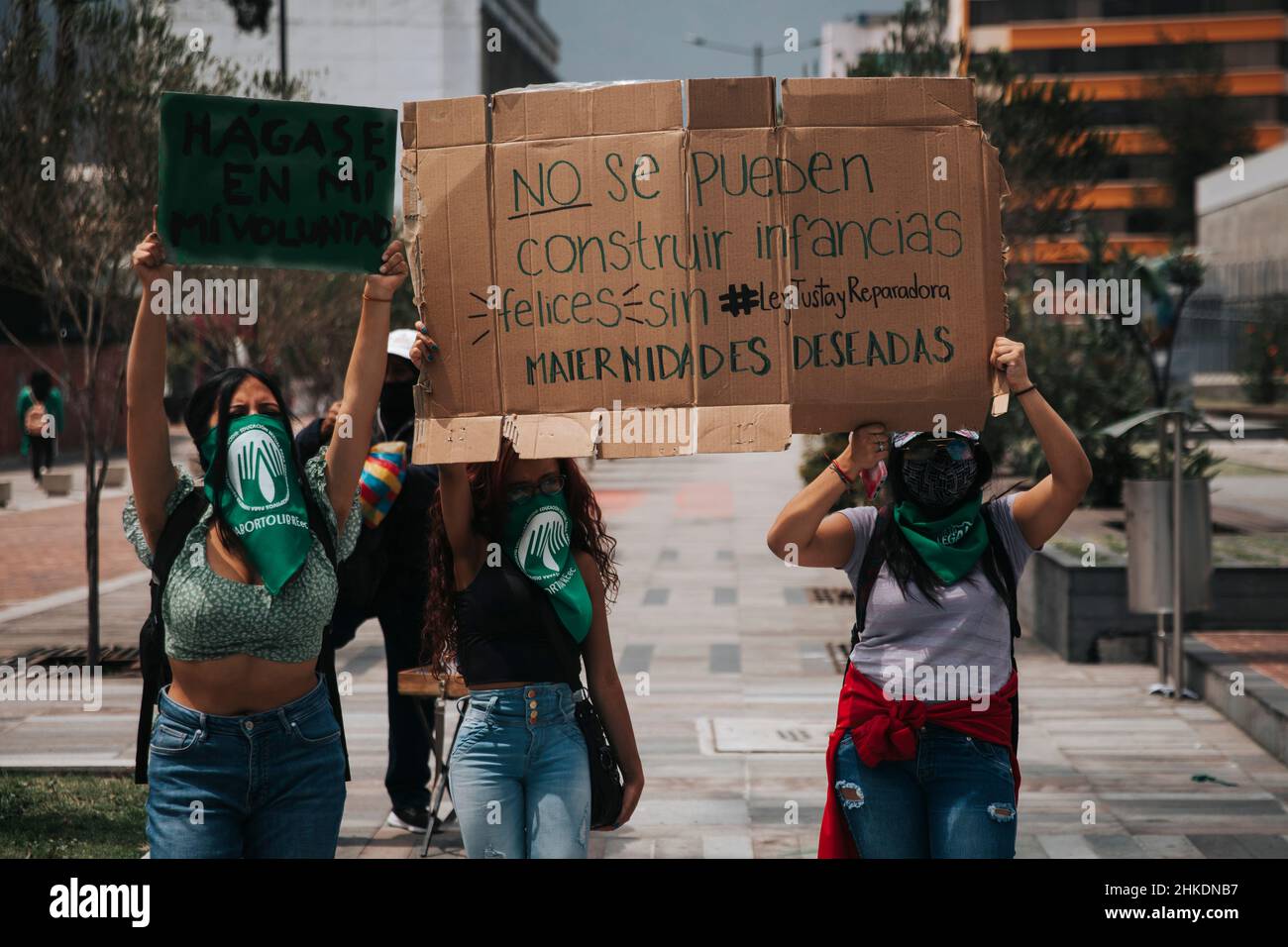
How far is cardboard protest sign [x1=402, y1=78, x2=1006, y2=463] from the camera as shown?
157 inches

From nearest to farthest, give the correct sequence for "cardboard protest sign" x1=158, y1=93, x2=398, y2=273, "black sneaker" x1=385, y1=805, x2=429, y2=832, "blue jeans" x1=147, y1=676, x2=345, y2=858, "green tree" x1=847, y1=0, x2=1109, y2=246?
"blue jeans" x1=147, y1=676, x2=345, y2=858, "cardboard protest sign" x1=158, y1=93, x2=398, y2=273, "black sneaker" x1=385, y1=805, x2=429, y2=832, "green tree" x1=847, y1=0, x2=1109, y2=246

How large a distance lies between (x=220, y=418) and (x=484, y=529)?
0.79m

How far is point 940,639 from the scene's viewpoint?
4141 millimetres

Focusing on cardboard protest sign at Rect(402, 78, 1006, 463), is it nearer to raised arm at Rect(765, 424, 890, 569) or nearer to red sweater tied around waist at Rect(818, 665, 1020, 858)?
raised arm at Rect(765, 424, 890, 569)

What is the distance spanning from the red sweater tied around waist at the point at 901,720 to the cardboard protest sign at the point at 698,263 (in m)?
0.69

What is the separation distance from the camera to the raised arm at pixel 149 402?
389 centimetres

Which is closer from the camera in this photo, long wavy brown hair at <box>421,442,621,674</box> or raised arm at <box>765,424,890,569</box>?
raised arm at <box>765,424,890,569</box>

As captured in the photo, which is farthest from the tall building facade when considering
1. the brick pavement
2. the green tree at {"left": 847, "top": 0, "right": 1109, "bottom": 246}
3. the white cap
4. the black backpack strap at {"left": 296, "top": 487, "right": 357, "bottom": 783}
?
the black backpack strap at {"left": 296, "top": 487, "right": 357, "bottom": 783}

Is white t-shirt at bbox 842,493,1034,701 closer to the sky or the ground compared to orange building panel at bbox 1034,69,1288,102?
closer to the ground

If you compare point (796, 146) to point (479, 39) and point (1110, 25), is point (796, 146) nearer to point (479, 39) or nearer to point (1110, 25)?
point (479, 39)

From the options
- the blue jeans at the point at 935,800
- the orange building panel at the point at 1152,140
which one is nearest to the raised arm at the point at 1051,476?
the blue jeans at the point at 935,800
